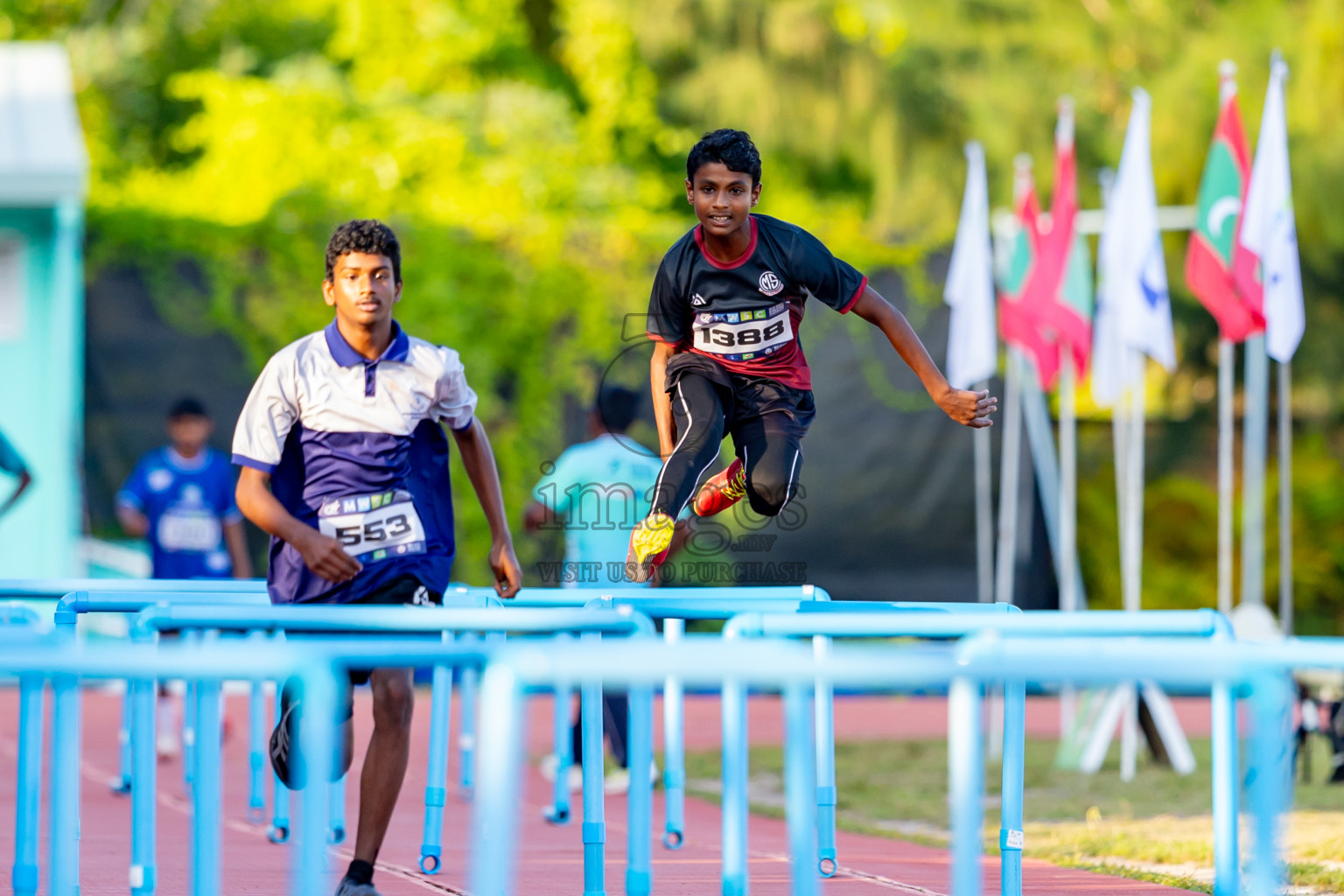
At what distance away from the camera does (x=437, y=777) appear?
5.08 metres

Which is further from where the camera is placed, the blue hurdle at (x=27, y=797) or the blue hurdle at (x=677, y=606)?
the blue hurdle at (x=677, y=606)

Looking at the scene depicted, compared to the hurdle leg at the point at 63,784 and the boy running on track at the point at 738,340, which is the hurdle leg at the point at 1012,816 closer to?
the boy running on track at the point at 738,340

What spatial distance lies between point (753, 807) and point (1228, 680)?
486cm

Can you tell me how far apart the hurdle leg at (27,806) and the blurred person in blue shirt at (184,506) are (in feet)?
14.7

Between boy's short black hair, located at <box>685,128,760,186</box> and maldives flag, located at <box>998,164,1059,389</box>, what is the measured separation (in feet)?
17.8

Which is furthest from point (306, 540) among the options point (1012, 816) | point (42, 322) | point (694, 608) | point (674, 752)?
point (42, 322)

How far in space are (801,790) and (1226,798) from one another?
1393 millimetres

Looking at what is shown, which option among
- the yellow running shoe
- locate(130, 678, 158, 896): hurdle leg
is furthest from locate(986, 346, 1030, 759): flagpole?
locate(130, 678, 158, 896): hurdle leg

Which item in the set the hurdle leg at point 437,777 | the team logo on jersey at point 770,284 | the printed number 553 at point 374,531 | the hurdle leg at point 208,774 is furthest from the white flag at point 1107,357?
the hurdle leg at point 208,774

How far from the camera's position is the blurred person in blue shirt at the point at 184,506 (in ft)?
28.2

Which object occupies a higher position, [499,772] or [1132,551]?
[1132,551]

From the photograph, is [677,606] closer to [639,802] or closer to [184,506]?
[639,802]

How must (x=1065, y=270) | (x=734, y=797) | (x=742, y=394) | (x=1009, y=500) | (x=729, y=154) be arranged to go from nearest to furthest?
1. (x=734, y=797)
2. (x=729, y=154)
3. (x=742, y=394)
4. (x=1065, y=270)
5. (x=1009, y=500)

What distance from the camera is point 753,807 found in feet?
25.3
